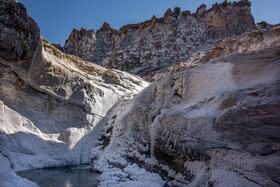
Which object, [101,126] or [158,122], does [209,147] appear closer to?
[158,122]

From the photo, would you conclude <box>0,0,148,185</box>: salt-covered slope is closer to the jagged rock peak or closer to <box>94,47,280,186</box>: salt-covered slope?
<box>94,47,280,186</box>: salt-covered slope

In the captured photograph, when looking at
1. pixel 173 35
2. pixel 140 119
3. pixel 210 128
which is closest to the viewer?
pixel 210 128

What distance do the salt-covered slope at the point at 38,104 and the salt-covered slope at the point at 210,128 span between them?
1.44 m

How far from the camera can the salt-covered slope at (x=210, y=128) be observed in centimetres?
252

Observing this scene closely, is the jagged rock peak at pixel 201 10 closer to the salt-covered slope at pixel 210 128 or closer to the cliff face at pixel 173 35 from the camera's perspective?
the cliff face at pixel 173 35

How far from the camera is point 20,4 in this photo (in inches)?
171

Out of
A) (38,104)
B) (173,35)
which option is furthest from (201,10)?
(38,104)

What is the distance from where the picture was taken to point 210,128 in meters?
3.12

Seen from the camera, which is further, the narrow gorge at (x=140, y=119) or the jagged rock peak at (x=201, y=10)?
the jagged rock peak at (x=201, y=10)

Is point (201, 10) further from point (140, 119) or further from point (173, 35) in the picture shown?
point (140, 119)

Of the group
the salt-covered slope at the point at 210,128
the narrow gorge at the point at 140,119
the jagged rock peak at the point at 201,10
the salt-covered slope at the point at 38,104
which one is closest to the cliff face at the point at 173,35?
the jagged rock peak at the point at 201,10

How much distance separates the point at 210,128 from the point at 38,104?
5.30 meters

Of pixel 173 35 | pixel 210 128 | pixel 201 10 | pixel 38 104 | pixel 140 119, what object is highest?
pixel 201 10

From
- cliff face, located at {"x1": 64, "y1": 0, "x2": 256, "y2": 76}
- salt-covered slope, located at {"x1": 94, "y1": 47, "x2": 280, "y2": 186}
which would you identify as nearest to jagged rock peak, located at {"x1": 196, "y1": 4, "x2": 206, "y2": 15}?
cliff face, located at {"x1": 64, "y1": 0, "x2": 256, "y2": 76}
